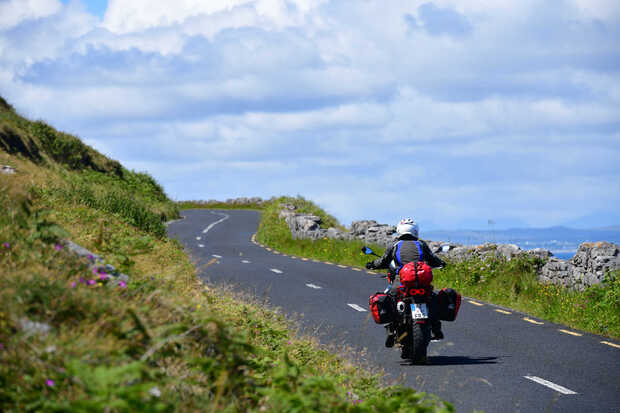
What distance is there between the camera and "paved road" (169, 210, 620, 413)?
25.6 ft

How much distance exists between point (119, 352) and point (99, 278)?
150 centimetres

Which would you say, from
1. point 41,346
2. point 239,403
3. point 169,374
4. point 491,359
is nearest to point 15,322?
point 41,346

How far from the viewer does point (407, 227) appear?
9.63m

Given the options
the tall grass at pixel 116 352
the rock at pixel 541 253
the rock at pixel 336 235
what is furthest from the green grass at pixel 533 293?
the rock at pixel 336 235

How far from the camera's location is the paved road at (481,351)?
7.79 metres

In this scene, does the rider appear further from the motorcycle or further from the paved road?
the paved road

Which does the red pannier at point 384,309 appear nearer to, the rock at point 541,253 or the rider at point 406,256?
the rider at point 406,256

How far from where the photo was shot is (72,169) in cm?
3803

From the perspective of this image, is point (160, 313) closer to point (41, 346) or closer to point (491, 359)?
point (41, 346)

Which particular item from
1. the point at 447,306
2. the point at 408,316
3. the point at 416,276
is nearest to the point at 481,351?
the point at 447,306

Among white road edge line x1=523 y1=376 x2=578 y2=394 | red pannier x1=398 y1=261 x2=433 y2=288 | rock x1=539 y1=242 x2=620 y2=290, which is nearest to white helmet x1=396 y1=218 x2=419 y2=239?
red pannier x1=398 y1=261 x2=433 y2=288

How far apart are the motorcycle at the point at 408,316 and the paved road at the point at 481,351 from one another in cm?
25

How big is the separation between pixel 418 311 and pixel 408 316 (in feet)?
0.84

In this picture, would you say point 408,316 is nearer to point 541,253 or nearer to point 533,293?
point 533,293
